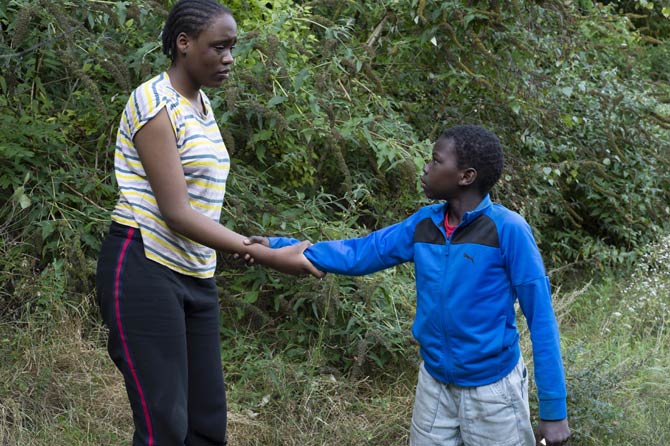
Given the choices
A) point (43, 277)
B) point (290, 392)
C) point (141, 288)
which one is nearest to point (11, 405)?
point (43, 277)

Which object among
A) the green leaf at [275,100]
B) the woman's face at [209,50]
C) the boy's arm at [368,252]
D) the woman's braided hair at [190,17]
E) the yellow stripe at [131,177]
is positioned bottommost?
the boy's arm at [368,252]

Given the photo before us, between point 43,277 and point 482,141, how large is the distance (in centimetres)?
247

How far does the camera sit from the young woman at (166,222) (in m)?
2.48

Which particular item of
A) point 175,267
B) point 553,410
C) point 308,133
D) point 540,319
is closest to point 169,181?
point 175,267

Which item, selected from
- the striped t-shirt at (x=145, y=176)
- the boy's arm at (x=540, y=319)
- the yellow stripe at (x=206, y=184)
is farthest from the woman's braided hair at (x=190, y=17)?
the boy's arm at (x=540, y=319)

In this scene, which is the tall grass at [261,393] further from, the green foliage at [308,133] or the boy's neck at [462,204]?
the boy's neck at [462,204]

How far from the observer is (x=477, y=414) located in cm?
270

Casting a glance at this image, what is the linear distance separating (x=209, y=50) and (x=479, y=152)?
91 cm

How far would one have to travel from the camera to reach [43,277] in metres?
4.20

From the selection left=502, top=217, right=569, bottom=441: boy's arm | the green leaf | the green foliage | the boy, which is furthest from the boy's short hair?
the green leaf

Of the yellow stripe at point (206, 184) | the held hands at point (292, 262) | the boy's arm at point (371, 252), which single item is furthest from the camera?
the held hands at point (292, 262)

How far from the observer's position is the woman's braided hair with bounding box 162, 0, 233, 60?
2592 mm

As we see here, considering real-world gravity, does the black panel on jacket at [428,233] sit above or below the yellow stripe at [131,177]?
below

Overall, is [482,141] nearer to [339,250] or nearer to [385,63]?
[339,250]
